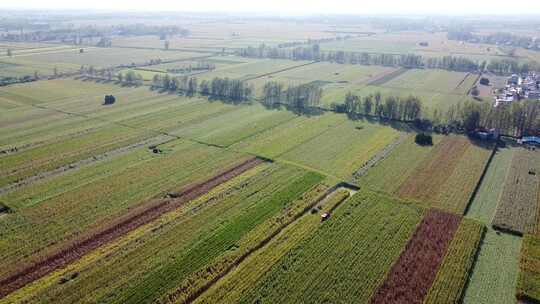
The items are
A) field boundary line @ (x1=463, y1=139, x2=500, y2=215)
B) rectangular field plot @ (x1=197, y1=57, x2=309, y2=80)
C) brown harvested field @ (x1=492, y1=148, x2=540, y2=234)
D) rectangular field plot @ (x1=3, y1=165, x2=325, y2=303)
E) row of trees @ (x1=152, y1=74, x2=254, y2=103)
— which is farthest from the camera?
rectangular field plot @ (x1=197, y1=57, x2=309, y2=80)

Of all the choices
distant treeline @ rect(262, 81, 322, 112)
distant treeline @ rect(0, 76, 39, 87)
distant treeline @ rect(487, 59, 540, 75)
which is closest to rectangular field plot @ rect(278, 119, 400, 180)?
distant treeline @ rect(262, 81, 322, 112)

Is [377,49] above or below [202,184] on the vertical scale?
above

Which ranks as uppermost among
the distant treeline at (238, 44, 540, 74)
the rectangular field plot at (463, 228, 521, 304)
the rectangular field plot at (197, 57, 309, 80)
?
the distant treeline at (238, 44, 540, 74)

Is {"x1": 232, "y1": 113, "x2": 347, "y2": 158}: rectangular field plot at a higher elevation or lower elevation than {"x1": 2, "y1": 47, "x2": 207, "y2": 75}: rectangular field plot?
lower

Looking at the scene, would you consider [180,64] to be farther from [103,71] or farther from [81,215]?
[81,215]

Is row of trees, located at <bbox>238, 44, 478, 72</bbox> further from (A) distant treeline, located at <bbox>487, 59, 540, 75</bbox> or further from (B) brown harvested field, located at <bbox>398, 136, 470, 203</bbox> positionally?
(B) brown harvested field, located at <bbox>398, 136, 470, 203</bbox>

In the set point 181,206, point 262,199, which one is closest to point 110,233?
point 181,206

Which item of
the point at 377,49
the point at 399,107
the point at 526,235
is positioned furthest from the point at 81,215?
the point at 377,49
